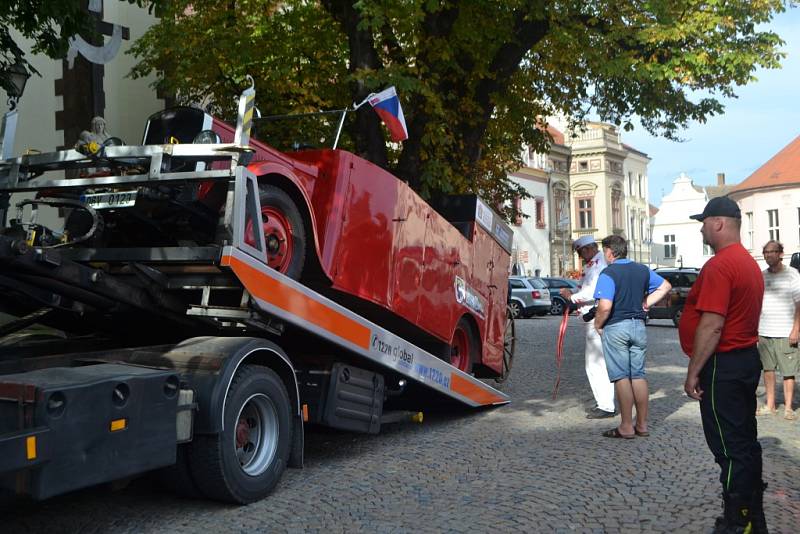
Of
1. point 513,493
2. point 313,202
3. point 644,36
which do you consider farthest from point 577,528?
point 644,36

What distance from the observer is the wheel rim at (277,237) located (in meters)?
6.46

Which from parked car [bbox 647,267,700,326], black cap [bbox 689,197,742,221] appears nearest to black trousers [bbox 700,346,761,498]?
black cap [bbox 689,197,742,221]

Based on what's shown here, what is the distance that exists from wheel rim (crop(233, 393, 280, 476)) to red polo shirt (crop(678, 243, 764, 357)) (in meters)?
2.78

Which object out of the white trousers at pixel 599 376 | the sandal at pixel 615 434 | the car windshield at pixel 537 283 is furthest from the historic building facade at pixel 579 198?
the sandal at pixel 615 434

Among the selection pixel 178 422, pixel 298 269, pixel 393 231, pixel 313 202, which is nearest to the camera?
pixel 178 422

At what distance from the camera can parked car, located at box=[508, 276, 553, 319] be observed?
32.8 metres

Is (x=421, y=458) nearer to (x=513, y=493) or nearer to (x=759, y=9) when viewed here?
(x=513, y=493)

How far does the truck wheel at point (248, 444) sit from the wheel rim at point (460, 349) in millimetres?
4170

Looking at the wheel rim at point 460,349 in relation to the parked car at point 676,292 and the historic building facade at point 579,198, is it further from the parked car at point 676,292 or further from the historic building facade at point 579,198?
the historic building facade at point 579,198

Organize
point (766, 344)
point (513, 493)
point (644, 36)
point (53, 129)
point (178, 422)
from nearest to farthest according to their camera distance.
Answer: point (178, 422), point (513, 493), point (766, 344), point (644, 36), point (53, 129)

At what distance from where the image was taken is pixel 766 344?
31.7ft

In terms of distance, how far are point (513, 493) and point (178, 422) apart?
7.50 ft

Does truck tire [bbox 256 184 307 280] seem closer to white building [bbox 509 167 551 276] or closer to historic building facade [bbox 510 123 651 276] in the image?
historic building facade [bbox 510 123 651 276]

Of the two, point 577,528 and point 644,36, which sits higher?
A: point 644,36
